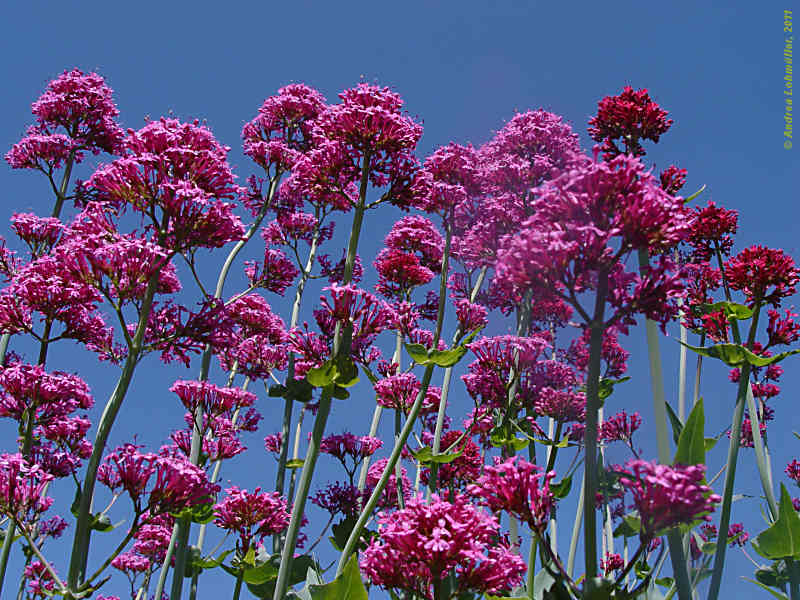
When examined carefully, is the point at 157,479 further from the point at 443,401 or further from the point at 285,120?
the point at 285,120

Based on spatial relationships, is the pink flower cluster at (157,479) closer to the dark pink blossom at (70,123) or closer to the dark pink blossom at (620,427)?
the dark pink blossom at (620,427)

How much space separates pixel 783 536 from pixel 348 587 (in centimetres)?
189

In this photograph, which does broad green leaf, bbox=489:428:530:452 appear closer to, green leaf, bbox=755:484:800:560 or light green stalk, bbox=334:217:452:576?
light green stalk, bbox=334:217:452:576

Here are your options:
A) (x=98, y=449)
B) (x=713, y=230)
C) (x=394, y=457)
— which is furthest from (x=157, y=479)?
(x=713, y=230)

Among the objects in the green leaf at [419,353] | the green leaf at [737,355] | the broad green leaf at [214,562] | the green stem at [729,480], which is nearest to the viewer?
the green stem at [729,480]

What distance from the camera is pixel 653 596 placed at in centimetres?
230

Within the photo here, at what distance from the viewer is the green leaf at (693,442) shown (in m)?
1.43

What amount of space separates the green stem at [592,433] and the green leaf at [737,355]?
1.29m

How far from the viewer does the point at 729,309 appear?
9.89ft

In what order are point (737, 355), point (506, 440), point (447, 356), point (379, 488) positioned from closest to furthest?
point (737, 355) < point (379, 488) < point (447, 356) < point (506, 440)

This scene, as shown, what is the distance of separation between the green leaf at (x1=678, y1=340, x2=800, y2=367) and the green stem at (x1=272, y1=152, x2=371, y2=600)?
1.81 metres

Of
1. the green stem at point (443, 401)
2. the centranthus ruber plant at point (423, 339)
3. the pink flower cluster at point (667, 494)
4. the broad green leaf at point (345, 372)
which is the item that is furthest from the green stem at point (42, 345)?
the pink flower cluster at point (667, 494)

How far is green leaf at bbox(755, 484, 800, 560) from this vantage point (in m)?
2.56

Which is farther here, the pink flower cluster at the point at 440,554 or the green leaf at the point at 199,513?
the green leaf at the point at 199,513
